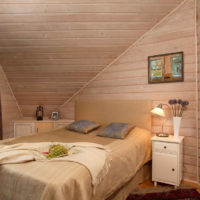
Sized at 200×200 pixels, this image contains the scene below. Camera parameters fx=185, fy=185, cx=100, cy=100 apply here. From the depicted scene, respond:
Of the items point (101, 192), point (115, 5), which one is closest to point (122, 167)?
point (101, 192)

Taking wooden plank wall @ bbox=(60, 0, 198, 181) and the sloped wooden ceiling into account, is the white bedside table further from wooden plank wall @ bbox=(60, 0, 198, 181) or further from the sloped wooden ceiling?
the sloped wooden ceiling

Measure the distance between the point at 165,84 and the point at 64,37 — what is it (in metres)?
1.76

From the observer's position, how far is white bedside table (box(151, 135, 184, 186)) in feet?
7.93

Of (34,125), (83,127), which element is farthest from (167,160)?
(34,125)

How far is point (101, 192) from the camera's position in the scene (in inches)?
63.5

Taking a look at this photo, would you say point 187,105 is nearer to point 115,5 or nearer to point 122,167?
point 122,167

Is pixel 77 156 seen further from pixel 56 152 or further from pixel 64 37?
pixel 64 37

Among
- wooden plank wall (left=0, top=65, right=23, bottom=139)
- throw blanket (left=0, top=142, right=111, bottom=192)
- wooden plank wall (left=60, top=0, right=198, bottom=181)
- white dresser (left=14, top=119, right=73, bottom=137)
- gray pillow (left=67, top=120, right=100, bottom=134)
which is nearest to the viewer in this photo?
throw blanket (left=0, top=142, right=111, bottom=192)

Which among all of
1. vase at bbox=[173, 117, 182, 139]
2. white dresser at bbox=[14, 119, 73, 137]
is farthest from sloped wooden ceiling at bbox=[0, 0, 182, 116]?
vase at bbox=[173, 117, 182, 139]

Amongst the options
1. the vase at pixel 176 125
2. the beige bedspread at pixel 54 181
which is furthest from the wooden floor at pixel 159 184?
the beige bedspread at pixel 54 181

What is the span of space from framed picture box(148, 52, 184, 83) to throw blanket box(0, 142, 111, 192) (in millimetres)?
1571

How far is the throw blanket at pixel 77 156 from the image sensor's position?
1567 millimetres

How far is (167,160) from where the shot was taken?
247 centimetres

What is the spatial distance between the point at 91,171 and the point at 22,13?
2.33 m
